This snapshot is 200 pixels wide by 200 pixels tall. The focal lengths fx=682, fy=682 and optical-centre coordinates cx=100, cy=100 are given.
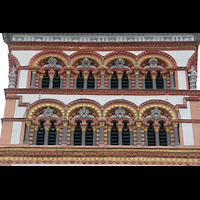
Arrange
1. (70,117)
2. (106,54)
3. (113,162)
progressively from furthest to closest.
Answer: (106,54)
(70,117)
(113,162)

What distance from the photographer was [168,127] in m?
33.2

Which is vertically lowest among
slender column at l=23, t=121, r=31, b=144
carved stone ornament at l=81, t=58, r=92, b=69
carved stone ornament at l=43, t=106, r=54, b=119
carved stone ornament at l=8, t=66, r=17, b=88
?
slender column at l=23, t=121, r=31, b=144

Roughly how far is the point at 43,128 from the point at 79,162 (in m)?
3.02

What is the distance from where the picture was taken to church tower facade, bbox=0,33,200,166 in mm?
31578

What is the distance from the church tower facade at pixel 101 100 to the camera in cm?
3158

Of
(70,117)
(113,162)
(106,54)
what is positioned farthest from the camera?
(106,54)

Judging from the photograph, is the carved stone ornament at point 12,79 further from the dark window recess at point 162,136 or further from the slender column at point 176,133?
the slender column at point 176,133

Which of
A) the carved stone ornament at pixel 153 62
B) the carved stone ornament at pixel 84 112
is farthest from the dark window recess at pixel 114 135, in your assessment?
the carved stone ornament at pixel 153 62

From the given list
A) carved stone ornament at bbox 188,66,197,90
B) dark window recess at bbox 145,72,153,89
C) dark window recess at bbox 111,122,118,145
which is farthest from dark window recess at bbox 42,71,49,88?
carved stone ornament at bbox 188,66,197,90

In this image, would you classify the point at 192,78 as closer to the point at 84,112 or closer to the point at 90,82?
the point at 90,82

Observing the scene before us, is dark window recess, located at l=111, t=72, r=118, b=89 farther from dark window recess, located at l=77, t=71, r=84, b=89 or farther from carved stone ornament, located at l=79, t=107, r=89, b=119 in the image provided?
carved stone ornament, located at l=79, t=107, r=89, b=119

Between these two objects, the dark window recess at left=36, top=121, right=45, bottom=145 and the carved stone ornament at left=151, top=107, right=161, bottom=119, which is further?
the carved stone ornament at left=151, top=107, right=161, bottom=119

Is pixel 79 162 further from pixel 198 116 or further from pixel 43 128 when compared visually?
pixel 198 116

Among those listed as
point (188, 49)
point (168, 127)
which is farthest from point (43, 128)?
point (188, 49)
